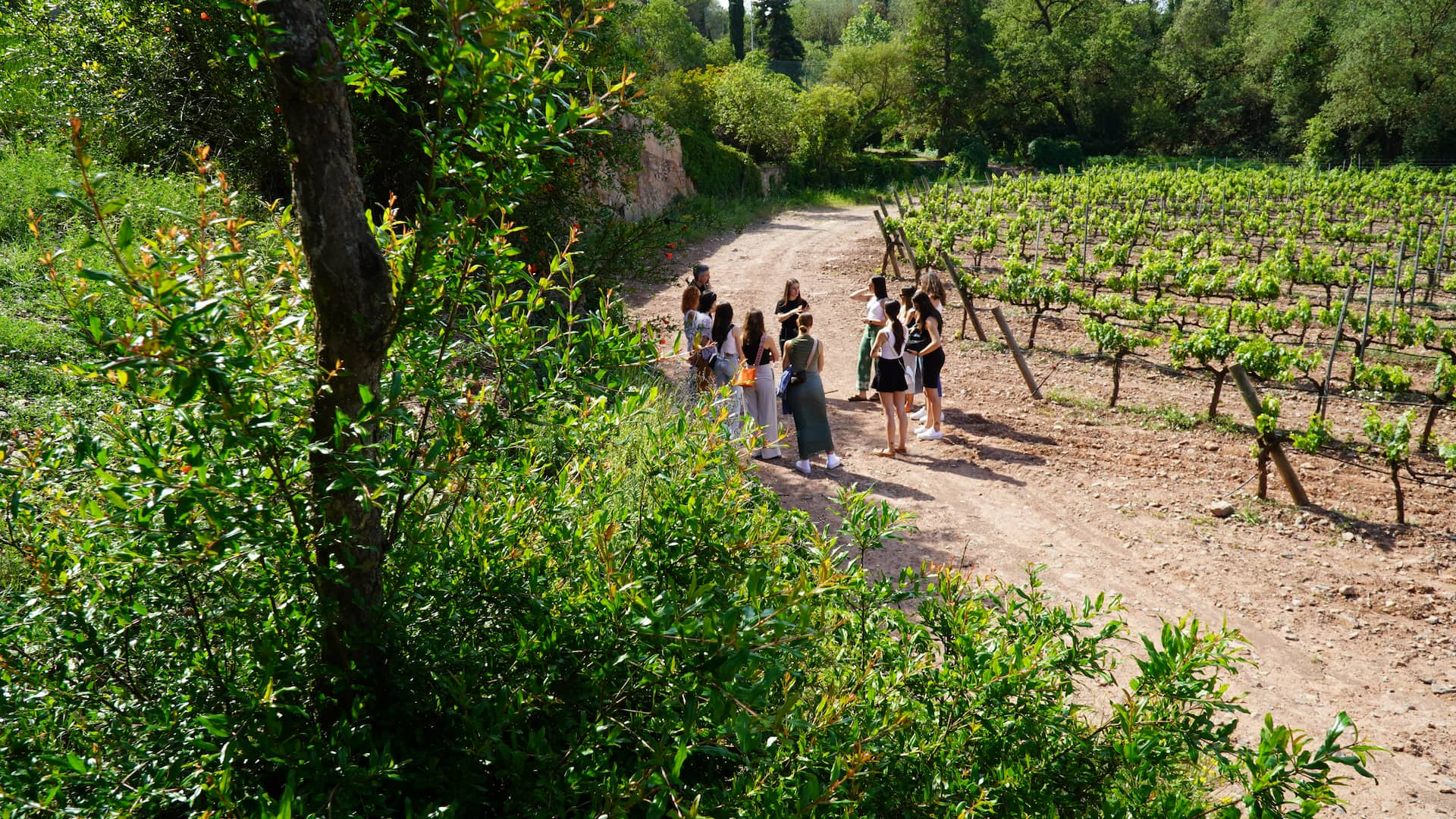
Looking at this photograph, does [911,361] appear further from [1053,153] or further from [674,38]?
[674,38]

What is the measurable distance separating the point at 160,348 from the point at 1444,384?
419 inches

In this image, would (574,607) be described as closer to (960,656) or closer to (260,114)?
(960,656)

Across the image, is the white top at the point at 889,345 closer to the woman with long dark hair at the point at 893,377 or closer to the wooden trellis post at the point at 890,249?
the woman with long dark hair at the point at 893,377

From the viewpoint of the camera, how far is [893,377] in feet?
25.1

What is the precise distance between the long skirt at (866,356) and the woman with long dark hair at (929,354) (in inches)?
27.3

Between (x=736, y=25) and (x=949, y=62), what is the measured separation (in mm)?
18034

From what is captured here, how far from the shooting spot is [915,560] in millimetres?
5953

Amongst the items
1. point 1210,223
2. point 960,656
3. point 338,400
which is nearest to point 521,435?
point 338,400

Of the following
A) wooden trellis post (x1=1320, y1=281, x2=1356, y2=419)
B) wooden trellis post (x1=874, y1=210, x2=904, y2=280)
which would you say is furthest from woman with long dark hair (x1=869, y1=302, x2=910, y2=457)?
wooden trellis post (x1=874, y1=210, x2=904, y2=280)

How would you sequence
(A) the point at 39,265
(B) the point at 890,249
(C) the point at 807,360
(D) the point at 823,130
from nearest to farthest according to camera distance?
(A) the point at 39,265 < (C) the point at 807,360 < (B) the point at 890,249 < (D) the point at 823,130

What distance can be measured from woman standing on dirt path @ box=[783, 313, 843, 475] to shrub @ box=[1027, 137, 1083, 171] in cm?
3655

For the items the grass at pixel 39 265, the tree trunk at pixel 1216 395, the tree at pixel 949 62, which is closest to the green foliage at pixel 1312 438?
the tree trunk at pixel 1216 395

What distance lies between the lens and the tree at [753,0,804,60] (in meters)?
53.4

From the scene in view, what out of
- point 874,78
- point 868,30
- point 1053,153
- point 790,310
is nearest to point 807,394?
point 790,310
